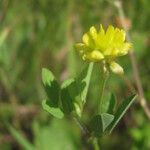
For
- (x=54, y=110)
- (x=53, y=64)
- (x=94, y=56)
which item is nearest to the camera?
(x=94, y=56)

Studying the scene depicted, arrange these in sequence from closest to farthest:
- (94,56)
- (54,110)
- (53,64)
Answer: (94,56) → (54,110) → (53,64)

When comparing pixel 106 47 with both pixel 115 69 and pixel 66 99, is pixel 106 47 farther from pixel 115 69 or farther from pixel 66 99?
pixel 66 99

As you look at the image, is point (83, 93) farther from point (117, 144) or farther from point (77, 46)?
point (117, 144)

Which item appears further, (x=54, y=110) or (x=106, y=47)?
(x=54, y=110)

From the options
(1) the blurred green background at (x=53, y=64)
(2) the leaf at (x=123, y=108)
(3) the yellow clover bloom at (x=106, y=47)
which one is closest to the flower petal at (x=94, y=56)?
(3) the yellow clover bloom at (x=106, y=47)

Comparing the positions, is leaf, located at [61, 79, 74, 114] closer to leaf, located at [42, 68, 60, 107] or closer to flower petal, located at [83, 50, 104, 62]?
leaf, located at [42, 68, 60, 107]

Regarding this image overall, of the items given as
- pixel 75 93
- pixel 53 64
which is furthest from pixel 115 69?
pixel 53 64

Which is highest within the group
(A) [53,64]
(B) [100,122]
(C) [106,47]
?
(C) [106,47]
